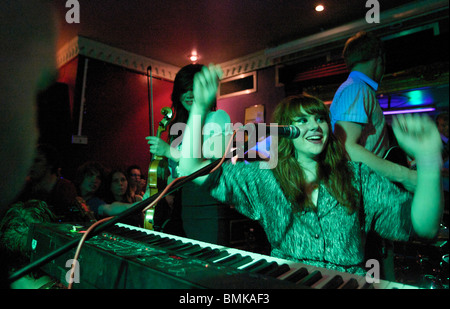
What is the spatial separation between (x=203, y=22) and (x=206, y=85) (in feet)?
12.7

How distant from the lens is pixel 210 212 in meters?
1.72

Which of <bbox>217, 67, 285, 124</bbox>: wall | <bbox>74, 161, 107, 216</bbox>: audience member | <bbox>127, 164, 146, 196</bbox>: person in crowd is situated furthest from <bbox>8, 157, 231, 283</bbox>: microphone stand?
<bbox>217, 67, 285, 124</bbox>: wall

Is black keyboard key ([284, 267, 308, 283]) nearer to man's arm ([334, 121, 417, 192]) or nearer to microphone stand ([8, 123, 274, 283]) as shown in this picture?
microphone stand ([8, 123, 274, 283])

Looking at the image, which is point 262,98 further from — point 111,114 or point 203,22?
point 111,114

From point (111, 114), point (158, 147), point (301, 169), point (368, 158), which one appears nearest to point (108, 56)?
point (111, 114)

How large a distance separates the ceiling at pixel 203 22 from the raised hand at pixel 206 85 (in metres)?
3.39

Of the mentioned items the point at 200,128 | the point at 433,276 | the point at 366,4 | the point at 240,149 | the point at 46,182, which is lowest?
the point at 433,276

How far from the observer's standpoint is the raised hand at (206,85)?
1054 millimetres

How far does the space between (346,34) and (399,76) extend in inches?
42.5

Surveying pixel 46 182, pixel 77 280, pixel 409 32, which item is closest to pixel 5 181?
pixel 77 280

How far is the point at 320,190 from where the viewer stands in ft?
4.23

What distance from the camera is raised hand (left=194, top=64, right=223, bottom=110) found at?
3.46 feet

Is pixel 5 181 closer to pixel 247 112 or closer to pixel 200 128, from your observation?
pixel 200 128

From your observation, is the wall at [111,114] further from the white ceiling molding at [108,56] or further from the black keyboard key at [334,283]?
the black keyboard key at [334,283]
